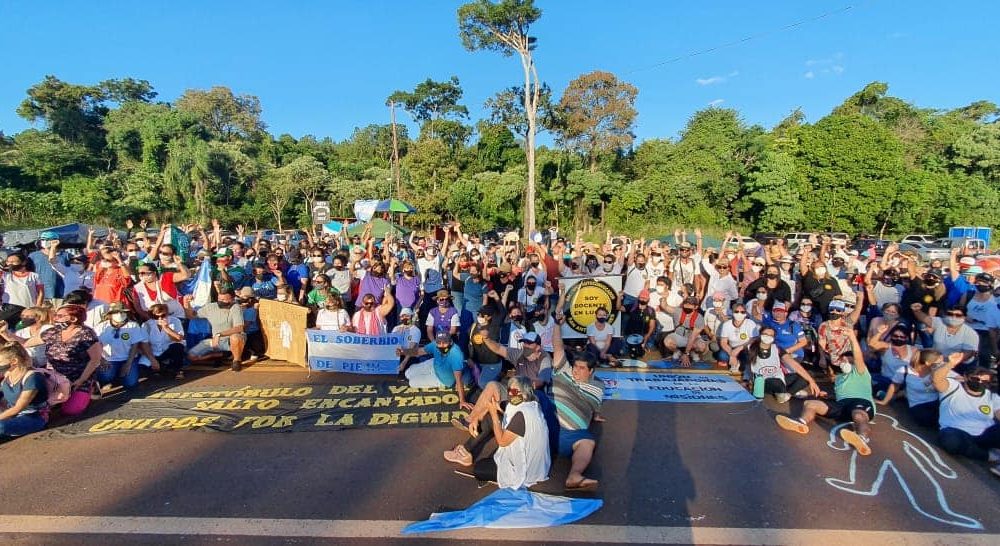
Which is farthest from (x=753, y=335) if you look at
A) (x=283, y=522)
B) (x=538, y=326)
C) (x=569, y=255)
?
(x=283, y=522)

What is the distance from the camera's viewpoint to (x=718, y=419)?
241 inches

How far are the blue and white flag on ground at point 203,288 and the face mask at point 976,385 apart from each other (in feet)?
33.1

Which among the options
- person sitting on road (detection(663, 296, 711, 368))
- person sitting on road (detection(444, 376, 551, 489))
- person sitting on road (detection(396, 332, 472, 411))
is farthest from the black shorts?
person sitting on road (detection(396, 332, 472, 411))

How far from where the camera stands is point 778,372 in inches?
267

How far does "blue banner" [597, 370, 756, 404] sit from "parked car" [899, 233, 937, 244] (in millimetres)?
30448

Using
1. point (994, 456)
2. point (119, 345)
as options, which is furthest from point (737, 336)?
point (119, 345)

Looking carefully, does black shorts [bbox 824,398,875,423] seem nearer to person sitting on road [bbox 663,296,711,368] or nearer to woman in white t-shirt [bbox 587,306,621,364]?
person sitting on road [bbox 663,296,711,368]

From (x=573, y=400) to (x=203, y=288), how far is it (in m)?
6.62

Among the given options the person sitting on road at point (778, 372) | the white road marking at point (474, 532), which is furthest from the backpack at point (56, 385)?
the person sitting on road at point (778, 372)

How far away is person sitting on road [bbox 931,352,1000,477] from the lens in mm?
5090

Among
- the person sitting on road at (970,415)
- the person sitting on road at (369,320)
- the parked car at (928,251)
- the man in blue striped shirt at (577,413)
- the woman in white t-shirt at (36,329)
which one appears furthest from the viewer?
the parked car at (928,251)

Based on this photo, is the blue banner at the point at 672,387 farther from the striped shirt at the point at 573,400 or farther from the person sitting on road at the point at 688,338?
the striped shirt at the point at 573,400

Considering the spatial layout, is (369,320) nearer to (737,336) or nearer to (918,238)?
(737,336)

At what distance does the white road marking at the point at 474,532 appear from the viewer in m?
3.88
